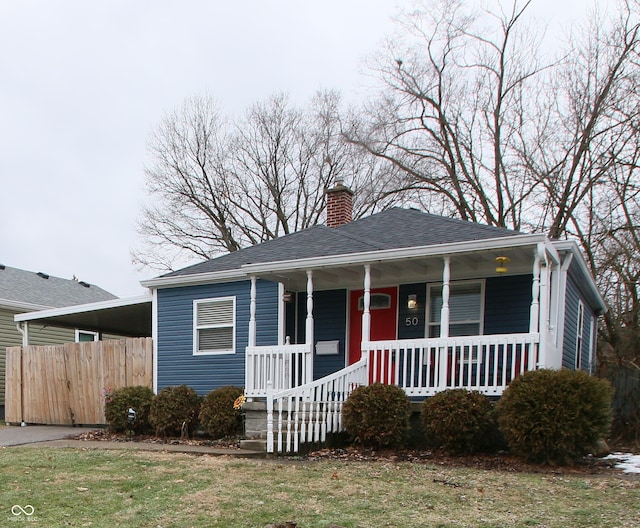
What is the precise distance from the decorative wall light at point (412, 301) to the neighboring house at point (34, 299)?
37.9 feet

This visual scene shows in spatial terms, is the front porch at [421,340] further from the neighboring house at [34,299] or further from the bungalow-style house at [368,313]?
the neighboring house at [34,299]

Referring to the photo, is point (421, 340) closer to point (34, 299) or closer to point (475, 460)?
point (475, 460)

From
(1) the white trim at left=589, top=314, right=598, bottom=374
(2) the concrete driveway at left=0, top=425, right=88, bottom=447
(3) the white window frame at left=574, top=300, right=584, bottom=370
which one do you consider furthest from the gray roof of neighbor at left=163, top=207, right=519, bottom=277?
(1) the white trim at left=589, top=314, right=598, bottom=374

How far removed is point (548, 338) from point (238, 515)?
5.56 meters

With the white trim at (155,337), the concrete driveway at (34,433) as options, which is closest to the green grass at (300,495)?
the concrete driveway at (34,433)

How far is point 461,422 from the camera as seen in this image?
802 centimetres

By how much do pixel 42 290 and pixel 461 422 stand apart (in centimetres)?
1690

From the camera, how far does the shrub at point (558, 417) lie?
23.9 ft

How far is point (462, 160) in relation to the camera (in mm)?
22844

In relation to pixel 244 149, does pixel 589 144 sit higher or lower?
lower

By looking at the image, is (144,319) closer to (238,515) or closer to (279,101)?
(238,515)

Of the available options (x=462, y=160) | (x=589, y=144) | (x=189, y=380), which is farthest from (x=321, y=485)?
(x=462, y=160)

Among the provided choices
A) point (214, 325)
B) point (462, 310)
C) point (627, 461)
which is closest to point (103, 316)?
point (214, 325)

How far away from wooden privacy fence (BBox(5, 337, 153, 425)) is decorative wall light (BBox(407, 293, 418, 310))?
216 inches
